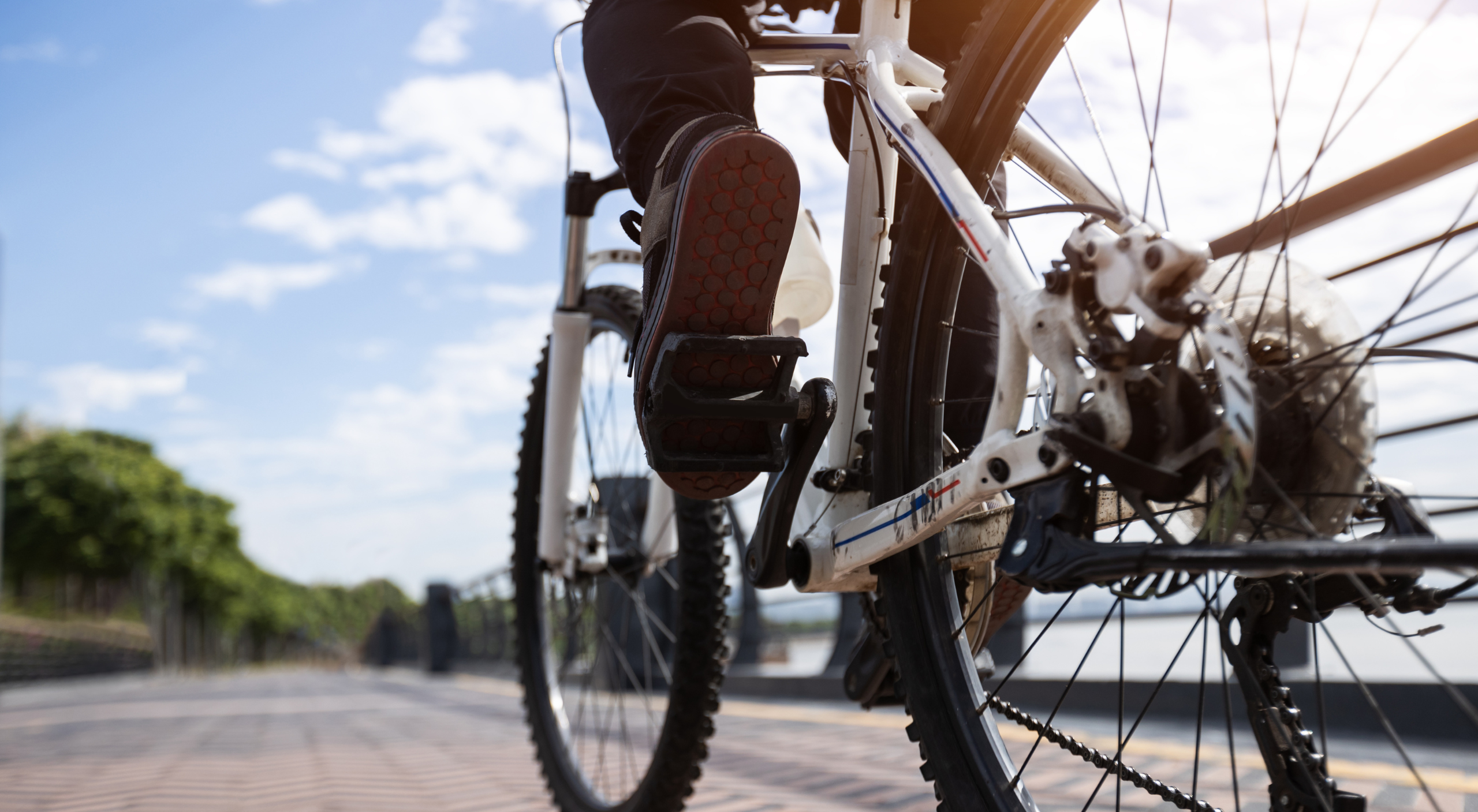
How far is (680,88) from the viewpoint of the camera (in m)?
1.40

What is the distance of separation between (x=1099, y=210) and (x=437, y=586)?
1685cm

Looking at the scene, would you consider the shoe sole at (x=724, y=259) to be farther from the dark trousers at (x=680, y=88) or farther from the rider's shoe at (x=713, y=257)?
the dark trousers at (x=680, y=88)

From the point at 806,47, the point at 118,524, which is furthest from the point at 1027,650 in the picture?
the point at 118,524

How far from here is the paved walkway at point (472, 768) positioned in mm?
2572

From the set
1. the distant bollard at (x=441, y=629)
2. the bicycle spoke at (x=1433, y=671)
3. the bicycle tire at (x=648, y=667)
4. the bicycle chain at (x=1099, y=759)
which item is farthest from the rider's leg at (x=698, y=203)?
the distant bollard at (x=441, y=629)

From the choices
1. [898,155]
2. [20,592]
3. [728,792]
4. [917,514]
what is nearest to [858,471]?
[917,514]

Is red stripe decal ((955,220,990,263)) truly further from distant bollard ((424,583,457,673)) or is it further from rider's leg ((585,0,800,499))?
distant bollard ((424,583,457,673))

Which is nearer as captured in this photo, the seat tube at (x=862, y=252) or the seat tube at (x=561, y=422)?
the seat tube at (x=862, y=252)

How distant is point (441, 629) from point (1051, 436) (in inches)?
671

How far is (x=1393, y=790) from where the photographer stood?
2467 mm

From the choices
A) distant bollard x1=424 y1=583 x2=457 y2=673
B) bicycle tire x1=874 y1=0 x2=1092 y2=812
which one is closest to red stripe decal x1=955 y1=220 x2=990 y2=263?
bicycle tire x1=874 y1=0 x2=1092 y2=812

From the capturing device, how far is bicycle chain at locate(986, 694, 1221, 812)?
1.12 meters

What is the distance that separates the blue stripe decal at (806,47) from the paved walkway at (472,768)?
4.23 feet

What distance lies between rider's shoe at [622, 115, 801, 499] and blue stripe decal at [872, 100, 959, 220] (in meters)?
0.15
